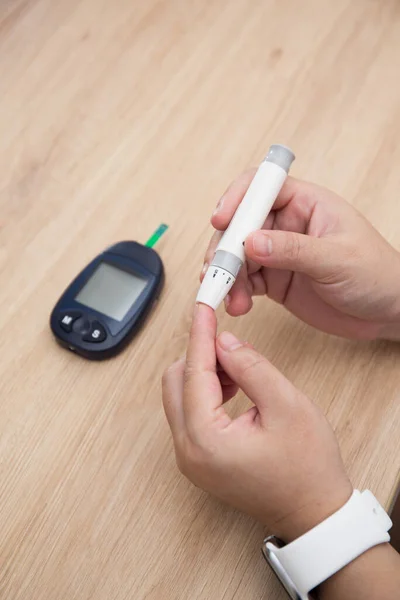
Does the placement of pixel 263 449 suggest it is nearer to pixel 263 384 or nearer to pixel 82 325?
pixel 263 384

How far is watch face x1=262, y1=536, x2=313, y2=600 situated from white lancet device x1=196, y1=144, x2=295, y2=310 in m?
0.19

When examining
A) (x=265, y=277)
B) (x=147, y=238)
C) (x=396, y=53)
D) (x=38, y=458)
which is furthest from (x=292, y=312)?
(x=396, y=53)

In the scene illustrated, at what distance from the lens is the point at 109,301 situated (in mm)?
559

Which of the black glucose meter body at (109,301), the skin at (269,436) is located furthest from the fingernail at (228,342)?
the black glucose meter body at (109,301)

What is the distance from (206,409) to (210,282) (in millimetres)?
109

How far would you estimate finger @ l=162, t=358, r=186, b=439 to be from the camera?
44 centimetres

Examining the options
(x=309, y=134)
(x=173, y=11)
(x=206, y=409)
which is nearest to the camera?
(x=206, y=409)

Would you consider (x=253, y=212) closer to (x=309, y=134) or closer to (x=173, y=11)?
(x=309, y=134)

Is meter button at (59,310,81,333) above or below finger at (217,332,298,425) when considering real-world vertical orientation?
below

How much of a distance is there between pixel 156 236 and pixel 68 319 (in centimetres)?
14

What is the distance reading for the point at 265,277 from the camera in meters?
0.58

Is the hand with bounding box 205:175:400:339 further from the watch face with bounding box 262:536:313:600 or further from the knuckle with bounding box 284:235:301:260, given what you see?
the watch face with bounding box 262:536:313:600

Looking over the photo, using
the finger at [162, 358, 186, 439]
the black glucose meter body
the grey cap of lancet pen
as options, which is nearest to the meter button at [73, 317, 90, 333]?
the black glucose meter body

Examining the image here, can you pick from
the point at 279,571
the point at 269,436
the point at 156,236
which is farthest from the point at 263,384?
the point at 156,236
